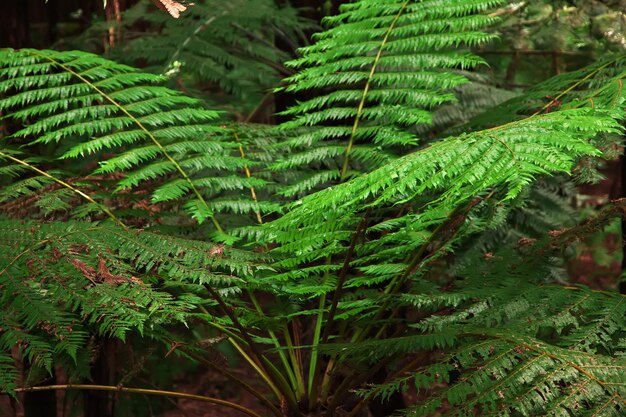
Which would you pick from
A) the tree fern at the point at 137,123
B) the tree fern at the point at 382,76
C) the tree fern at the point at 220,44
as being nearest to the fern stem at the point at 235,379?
the tree fern at the point at 137,123

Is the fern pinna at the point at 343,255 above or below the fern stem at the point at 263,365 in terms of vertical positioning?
above

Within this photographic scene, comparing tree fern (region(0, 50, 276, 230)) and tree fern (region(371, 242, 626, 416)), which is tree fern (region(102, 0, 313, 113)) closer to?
tree fern (region(0, 50, 276, 230))

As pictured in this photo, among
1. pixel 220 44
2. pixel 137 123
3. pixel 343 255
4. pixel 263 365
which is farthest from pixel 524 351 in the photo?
pixel 220 44

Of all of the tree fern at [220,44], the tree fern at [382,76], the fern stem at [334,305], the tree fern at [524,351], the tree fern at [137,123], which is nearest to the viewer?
the tree fern at [524,351]

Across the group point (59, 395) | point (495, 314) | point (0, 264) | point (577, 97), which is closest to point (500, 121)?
point (577, 97)

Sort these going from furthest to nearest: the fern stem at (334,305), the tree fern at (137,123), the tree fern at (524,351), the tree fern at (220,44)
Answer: the tree fern at (220,44), the tree fern at (137,123), the fern stem at (334,305), the tree fern at (524,351)

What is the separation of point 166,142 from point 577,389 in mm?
1270

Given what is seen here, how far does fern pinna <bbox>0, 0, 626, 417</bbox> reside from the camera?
3.79ft

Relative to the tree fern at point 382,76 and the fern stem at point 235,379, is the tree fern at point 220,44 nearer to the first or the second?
the tree fern at point 382,76

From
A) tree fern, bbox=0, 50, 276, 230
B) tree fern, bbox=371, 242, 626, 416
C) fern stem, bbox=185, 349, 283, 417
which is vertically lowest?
fern stem, bbox=185, 349, 283, 417

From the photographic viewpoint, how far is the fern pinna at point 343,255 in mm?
1154

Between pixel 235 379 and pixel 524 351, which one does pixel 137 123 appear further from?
pixel 524 351

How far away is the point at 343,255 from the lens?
6.40ft

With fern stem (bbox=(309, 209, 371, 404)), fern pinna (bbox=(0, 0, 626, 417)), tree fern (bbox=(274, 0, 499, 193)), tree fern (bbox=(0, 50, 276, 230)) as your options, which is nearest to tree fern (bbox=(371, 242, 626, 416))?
fern pinna (bbox=(0, 0, 626, 417))
